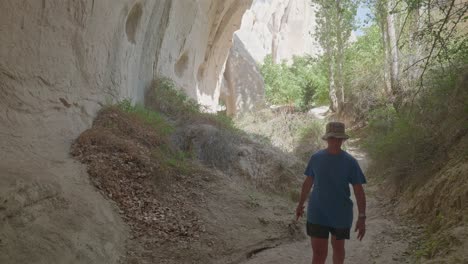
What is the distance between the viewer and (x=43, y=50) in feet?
19.1

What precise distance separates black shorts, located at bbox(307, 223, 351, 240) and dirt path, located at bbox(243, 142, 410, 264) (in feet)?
4.57

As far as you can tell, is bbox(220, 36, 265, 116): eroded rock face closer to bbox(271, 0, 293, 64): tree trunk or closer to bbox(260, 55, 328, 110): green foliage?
bbox(260, 55, 328, 110): green foliage

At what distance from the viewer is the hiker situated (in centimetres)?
362

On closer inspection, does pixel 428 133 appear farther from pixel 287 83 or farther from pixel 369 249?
pixel 287 83

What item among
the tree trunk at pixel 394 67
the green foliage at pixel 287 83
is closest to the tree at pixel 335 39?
the tree trunk at pixel 394 67

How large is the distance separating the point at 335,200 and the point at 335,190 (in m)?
0.09

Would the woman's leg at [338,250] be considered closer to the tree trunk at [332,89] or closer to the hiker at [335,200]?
the hiker at [335,200]

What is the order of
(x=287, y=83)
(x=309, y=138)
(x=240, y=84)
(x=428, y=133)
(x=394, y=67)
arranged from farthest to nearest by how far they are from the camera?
(x=287, y=83) < (x=240, y=84) < (x=309, y=138) < (x=394, y=67) < (x=428, y=133)

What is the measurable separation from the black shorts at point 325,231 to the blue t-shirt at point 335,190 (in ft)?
0.13

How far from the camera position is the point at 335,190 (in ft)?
12.0

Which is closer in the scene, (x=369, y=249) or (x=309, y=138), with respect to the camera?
(x=369, y=249)

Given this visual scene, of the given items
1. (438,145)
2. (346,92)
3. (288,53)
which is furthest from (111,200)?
(288,53)

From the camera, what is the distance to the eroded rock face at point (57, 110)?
394 centimetres

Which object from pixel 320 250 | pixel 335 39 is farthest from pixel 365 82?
pixel 320 250
